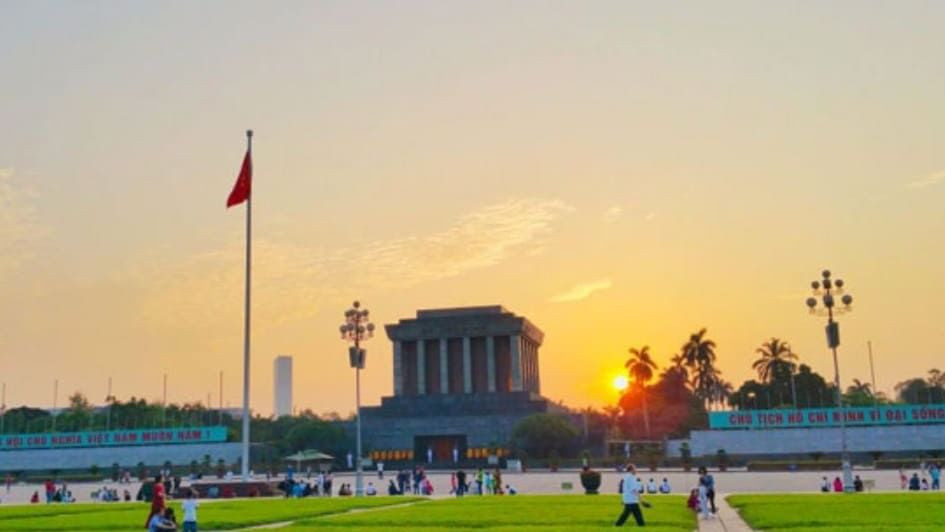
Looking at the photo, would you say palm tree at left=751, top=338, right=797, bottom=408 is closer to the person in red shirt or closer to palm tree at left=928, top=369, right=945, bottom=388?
palm tree at left=928, top=369, right=945, bottom=388

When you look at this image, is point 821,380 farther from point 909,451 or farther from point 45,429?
point 45,429

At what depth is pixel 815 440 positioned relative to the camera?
288ft

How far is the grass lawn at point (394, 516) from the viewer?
2758cm

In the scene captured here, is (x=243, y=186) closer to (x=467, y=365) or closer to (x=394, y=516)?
(x=394, y=516)

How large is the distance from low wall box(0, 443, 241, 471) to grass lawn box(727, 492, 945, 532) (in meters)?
78.5

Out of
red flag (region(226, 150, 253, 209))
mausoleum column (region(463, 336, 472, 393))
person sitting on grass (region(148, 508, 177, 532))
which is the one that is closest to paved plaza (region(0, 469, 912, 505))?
red flag (region(226, 150, 253, 209))

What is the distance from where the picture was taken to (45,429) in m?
132

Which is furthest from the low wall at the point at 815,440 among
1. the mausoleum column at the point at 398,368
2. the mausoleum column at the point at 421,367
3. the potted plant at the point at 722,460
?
the mausoleum column at the point at 398,368

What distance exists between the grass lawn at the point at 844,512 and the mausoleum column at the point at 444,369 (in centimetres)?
8434

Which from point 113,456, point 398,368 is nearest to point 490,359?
point 398,368

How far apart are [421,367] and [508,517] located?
312 ft

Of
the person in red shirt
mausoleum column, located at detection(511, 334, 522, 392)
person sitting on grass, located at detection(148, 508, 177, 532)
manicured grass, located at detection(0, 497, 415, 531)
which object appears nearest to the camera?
person sitting on grass, located at detection(148, 508, 177, 532)

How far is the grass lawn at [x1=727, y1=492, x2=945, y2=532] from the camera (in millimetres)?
24234

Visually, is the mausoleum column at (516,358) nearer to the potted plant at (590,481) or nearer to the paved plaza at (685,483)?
the paved plaza at (685,483)
